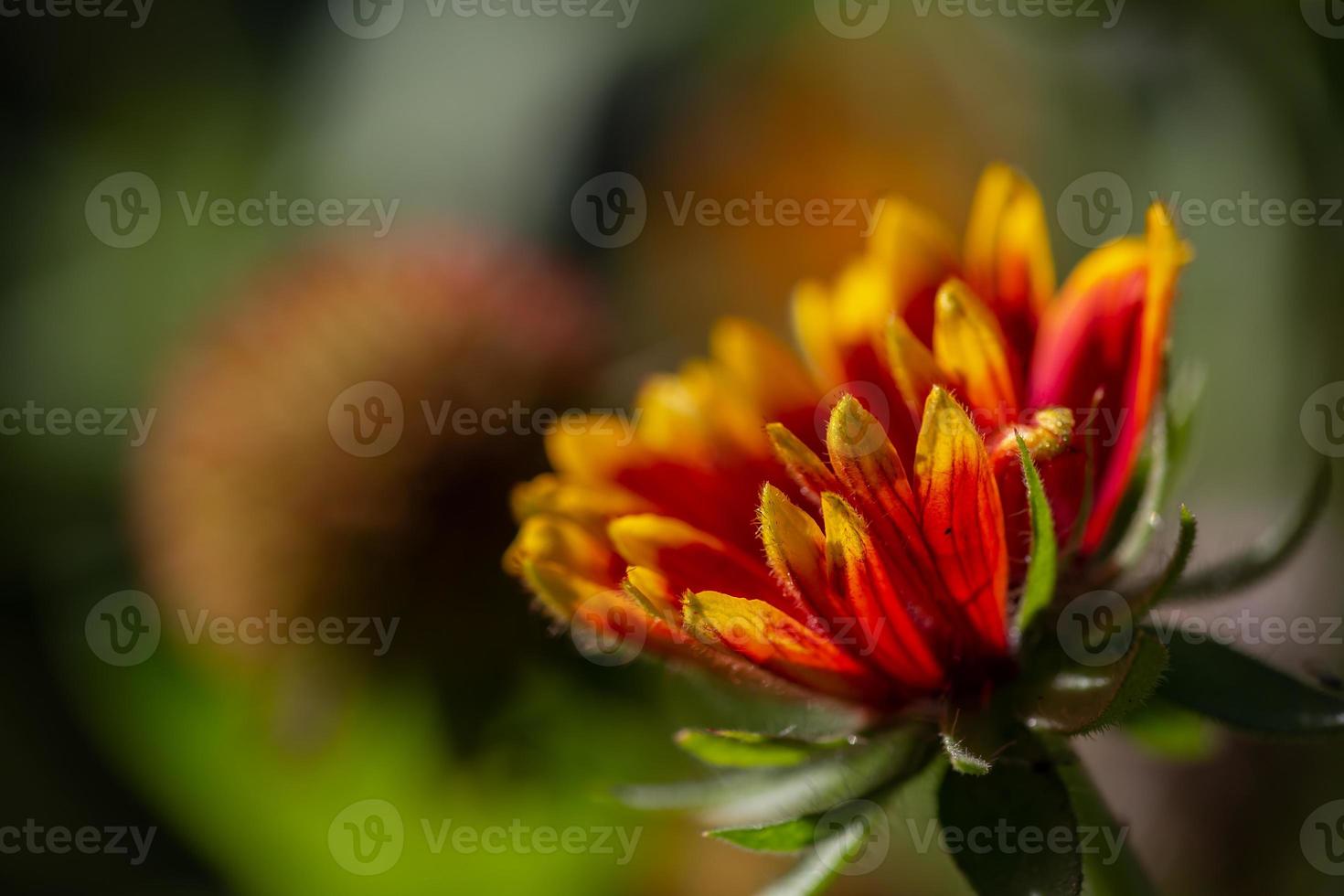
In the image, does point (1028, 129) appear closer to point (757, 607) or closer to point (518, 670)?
point (518, 670)

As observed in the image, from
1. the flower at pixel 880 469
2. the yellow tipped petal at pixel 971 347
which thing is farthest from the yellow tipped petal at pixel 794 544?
the yellow tipped petal at pixel 971 347

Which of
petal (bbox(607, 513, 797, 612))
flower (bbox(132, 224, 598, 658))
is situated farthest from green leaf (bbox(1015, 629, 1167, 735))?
flower (bbox(132, 224, 598, 658))

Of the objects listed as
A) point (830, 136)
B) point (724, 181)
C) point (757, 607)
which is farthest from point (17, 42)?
point (757, 607)

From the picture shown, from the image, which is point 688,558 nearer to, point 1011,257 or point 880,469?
point 880,469

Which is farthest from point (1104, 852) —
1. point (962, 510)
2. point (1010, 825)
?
point (962, 510)

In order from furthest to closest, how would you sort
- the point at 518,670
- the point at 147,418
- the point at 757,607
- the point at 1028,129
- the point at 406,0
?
the point at 406,0, the point at 1028,129, the point at 147,418, the point at 518,670, the point at 757,607

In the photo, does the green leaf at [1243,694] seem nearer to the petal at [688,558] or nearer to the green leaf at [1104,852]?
the green leaf at [1104,852]
